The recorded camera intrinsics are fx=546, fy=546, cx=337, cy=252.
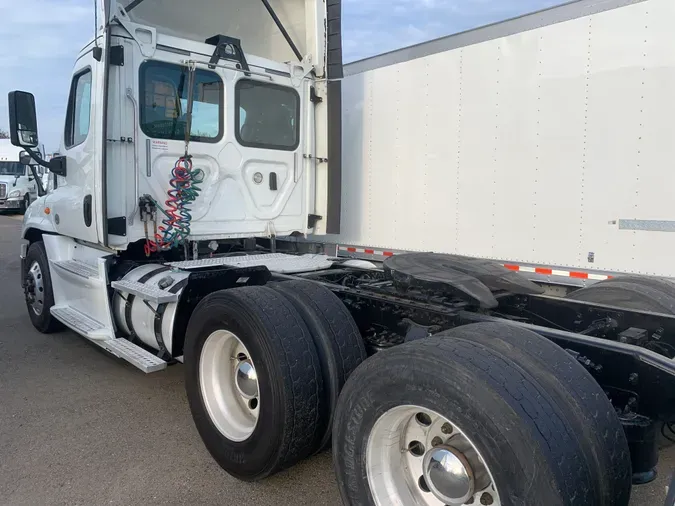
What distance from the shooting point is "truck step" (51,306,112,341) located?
4.80 meters

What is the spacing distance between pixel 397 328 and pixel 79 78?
3.89 m

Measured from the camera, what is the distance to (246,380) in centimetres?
337

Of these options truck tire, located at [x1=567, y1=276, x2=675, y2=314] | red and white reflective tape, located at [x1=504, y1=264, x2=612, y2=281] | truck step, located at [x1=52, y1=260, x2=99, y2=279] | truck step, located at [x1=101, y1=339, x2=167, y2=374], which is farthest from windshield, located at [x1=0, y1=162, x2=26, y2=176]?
truck tire, located at [x1=567, y1=276, x2=675, y2=314]

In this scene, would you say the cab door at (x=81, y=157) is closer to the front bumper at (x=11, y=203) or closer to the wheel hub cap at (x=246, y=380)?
the wheel hub cap at (x=246, y=380)

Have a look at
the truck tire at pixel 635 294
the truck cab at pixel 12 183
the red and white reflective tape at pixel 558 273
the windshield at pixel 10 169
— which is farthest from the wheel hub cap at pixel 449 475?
the windshield at pixel 10 169

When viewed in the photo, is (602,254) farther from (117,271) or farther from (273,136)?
(117,271)

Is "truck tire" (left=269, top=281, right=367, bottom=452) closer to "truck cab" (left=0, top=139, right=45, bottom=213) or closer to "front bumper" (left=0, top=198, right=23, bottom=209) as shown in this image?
"truck cab" (left=0, top=139, right=45, bottom=213)

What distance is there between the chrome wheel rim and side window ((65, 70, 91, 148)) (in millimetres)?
1771

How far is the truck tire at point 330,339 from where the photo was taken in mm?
3062

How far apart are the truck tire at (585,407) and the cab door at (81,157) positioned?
3.71 m

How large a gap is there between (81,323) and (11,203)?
26253 mm

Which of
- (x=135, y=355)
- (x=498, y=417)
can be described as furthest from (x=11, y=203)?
(x=498, y=417)

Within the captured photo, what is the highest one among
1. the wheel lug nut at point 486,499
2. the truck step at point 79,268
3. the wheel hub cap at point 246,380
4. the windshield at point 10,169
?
the windshield at point 10,169

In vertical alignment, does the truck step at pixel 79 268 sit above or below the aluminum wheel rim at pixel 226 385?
above
